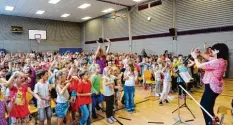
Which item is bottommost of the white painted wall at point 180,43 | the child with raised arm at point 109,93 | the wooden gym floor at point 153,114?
the wooden gym floor at point 153,114

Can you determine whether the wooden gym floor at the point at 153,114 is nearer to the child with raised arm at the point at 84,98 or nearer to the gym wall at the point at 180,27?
the child with raised arm at the point at 84,98

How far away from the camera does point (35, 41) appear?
2080 cm

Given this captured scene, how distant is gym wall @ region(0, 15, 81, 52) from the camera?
1898 cm

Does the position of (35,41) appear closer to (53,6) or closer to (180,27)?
(53,6)

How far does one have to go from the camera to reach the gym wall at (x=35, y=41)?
19.0 m

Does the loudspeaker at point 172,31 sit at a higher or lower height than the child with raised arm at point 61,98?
higher

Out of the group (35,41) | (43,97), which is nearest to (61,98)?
Result: (43,97)

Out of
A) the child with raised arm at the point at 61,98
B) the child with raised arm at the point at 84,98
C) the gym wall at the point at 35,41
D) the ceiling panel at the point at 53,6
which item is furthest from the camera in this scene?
the gym wall at the point at 35,41

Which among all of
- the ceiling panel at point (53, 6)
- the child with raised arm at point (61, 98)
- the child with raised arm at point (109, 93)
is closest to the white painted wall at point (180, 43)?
the ceiling panel at point (53, 6)

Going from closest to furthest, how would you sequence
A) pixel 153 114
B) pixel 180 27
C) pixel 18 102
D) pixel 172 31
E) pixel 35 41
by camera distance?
pixel 18 102 < pixel 153 114 < pixel 180 27 < pixel 172 31 < pixel 35 41

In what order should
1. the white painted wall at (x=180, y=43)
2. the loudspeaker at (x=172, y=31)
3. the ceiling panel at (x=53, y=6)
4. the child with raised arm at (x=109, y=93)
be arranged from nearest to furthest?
the child with raised arm at (x=109, y=93)
the white painted wall at (x=180, y=43)
the loudspeaker at (x=172, y=31)
the ceiling panel at (x=53, y=6)

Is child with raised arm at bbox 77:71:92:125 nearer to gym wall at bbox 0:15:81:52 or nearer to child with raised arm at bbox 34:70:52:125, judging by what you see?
child with raised arm at bbox 34:70:52:125

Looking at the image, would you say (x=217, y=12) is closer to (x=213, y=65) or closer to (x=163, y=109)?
(x=163, y=109)

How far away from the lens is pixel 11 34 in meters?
19.3
